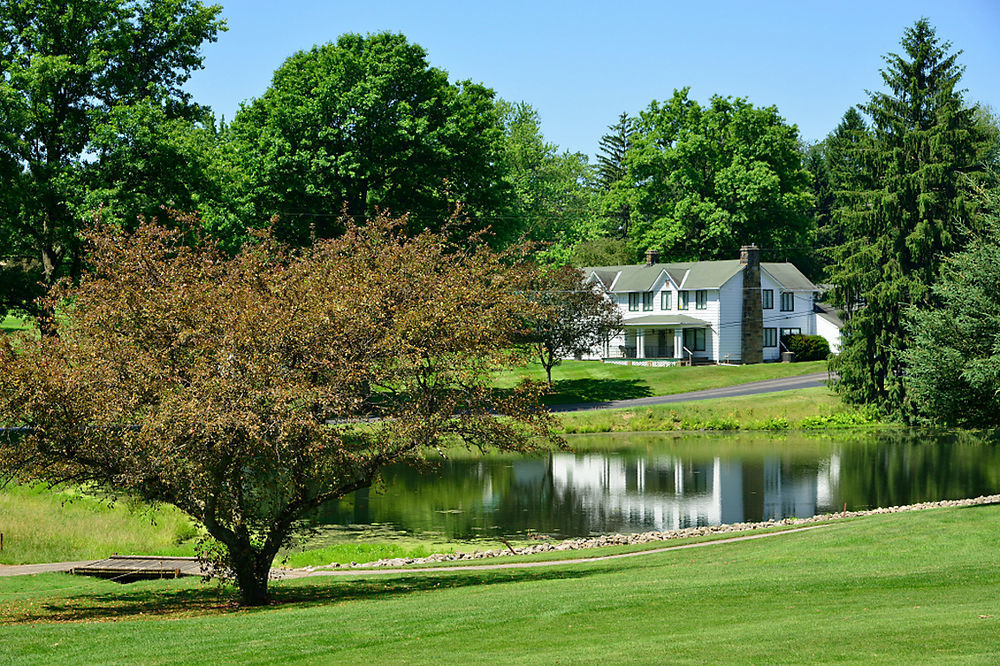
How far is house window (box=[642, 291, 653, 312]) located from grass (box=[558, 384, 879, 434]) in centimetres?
2294

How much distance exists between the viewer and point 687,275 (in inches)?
3086

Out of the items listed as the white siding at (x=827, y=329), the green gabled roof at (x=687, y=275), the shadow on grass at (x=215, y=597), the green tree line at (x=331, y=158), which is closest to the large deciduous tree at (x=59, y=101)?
the green tree line at (x=331, y=158)

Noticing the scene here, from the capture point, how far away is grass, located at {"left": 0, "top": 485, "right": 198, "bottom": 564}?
87.7 ft

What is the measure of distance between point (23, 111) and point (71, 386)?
84.0ft

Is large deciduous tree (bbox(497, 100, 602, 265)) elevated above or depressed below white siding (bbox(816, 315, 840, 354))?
above

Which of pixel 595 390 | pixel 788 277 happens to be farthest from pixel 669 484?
pixel 788 277

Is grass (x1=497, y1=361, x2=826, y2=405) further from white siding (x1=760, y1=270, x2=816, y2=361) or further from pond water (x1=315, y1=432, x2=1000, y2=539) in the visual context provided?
pond water (x1=315, y1=432, x2=1000, y2=539)

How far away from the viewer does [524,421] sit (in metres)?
19.1

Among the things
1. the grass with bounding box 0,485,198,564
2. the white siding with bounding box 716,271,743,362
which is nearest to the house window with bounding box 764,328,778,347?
the white siding with bounding box 716,271,743,362

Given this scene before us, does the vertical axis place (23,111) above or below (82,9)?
below

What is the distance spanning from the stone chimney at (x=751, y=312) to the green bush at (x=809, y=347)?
310 centimetres

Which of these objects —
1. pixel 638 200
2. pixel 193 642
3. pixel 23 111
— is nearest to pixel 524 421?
pixel 193 642

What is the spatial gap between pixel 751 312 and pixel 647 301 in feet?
27.4

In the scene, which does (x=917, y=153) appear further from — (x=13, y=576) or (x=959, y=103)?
(x=13, y=576)
